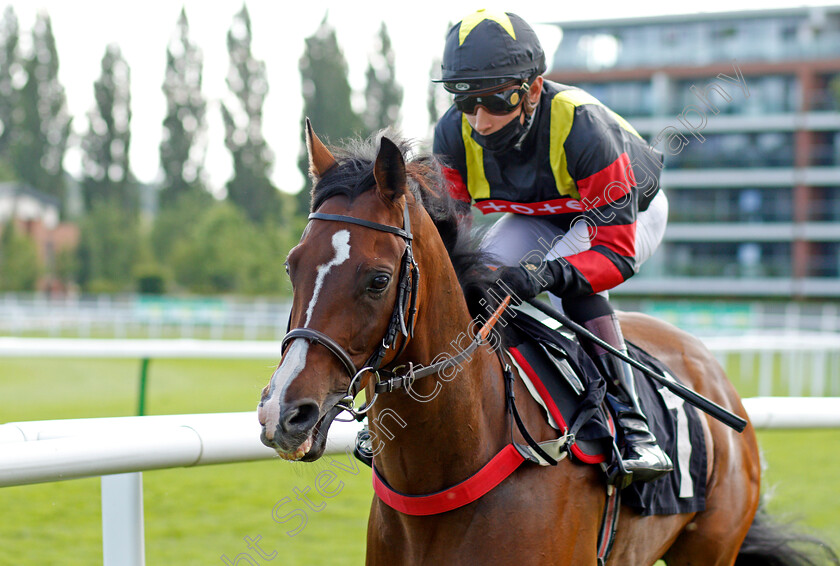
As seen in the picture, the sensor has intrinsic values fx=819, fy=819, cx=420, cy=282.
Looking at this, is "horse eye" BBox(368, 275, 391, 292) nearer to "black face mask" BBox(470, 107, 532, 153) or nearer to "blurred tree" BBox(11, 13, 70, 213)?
"black face mask" BBox(470, 107, 532, 153)

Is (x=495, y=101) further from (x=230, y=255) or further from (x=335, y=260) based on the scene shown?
(x=230, y=255)

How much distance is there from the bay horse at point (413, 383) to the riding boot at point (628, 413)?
13cm

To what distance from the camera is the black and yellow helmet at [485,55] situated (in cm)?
224

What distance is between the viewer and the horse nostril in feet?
5.04

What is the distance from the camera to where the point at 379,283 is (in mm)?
1713

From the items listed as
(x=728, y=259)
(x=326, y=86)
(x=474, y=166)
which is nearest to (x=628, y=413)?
(x=474, y=166)

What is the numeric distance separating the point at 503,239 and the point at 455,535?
1.09m

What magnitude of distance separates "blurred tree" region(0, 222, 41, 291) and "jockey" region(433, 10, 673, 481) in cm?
3720

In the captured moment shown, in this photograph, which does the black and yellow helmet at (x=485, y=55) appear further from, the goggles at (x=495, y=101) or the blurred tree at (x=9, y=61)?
the blurred tree at (x=9, y=61)

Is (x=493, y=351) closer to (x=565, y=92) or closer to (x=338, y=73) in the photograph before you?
(x=565, y=92)

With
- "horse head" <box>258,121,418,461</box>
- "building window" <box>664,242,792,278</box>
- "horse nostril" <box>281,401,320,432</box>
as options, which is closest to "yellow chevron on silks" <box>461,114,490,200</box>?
"horse head" <box>258,121,418,461</box>

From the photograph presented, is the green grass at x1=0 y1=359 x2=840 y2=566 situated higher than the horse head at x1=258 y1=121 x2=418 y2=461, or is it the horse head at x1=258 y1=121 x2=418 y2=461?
the horse head at x1=258 y1=121 x2=418 y2=461

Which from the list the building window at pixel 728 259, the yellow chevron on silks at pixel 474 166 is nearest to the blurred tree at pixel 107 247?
the building window at pixel 728 259

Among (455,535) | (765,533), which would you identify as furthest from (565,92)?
(765,533)
